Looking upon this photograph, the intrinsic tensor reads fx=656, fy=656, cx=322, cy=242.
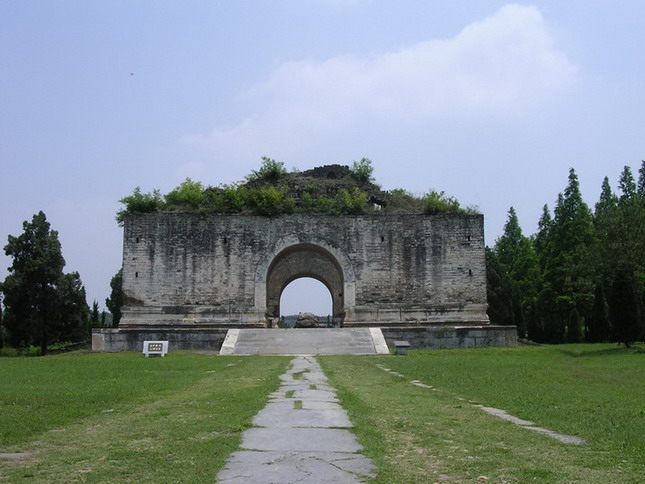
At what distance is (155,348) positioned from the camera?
17.4m

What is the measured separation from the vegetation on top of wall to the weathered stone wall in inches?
20.8

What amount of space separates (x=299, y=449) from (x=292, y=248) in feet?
67.4

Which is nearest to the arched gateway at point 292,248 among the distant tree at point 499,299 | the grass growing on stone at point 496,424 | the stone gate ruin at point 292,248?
the stone gate ruin at point 292,248

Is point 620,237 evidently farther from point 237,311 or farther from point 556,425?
point 556,425

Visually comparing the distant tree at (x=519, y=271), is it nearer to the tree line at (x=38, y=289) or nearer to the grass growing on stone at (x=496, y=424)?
the tree line at (x=38, y=289)

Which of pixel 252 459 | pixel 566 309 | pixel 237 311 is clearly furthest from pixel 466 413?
pixel 566 309

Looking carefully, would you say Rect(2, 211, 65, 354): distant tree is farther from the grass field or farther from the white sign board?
the grass field

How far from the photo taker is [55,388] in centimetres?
844

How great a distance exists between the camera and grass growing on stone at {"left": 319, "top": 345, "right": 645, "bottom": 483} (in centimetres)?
370

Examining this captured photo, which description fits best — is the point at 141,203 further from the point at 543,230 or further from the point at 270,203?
the point at 543,230

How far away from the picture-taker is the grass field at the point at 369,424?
3674 millimetres

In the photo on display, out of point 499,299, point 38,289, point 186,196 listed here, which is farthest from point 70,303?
point 499,299

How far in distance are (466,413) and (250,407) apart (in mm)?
2022

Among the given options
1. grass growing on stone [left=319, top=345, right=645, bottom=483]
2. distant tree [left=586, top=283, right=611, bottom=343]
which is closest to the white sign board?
grass growing on stone [left=319, top=345, right=645, bottom=483]
